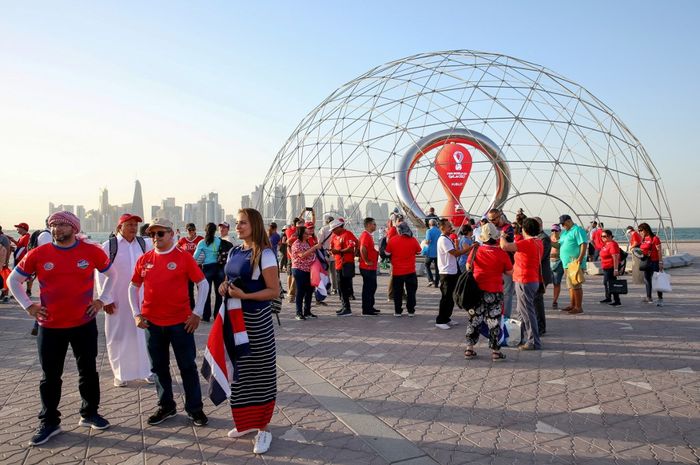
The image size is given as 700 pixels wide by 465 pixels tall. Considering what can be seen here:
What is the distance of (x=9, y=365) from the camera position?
626 centimetres

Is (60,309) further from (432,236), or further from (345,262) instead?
(432,236)

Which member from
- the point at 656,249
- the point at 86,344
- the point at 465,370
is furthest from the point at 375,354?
the point at 656,249

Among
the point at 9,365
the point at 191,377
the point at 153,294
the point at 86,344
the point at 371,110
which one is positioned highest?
the point at 371,110

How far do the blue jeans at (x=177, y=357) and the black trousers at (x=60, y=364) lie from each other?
50 cm

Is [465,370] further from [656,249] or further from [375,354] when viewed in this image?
[656,249]

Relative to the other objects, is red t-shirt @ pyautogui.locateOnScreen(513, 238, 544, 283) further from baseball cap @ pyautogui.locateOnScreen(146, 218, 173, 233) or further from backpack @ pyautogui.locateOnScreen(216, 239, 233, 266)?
backpack @ pyautogui.locateOnScreen(216, 239, 233, 266)

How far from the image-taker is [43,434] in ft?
12.9

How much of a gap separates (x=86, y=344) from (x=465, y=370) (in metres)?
3.95

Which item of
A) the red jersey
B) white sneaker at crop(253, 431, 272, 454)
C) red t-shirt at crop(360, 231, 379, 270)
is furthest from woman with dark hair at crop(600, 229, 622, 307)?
white sneaker at crop(253, 431, 272, 454)

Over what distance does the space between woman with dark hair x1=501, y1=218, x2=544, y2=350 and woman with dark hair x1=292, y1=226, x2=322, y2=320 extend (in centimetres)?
373

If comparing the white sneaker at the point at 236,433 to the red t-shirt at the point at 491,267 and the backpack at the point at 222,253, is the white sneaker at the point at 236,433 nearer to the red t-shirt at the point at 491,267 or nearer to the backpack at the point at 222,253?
the red t-shirt at the point at 491,267

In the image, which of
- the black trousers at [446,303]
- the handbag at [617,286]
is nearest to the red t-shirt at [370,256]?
the black trousers at [446,303]

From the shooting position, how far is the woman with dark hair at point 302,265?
9.06 meters

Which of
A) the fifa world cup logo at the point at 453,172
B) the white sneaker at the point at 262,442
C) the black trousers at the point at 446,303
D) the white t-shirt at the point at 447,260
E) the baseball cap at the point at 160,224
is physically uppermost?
the fifa world cup logo at the point at 453,172
